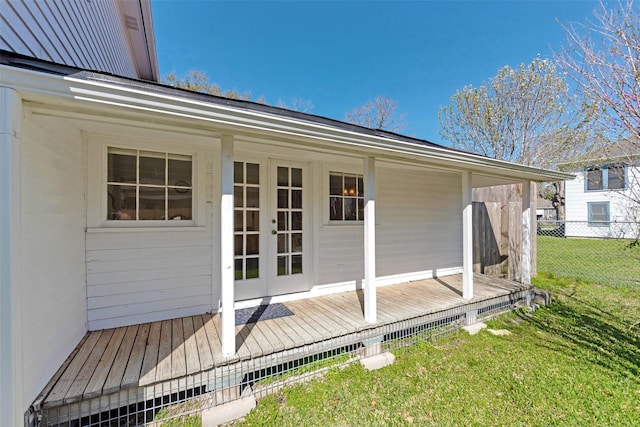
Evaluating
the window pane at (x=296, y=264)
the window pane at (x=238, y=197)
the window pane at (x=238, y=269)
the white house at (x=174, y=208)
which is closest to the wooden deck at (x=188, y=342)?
the white house at (x=174, y=208)

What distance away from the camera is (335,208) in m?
4.26

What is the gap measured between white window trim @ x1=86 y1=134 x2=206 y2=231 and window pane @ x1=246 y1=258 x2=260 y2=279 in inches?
30.4

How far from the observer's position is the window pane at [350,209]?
4.38 metres

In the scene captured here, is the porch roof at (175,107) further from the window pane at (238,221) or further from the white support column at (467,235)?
the window pane at (238,221)

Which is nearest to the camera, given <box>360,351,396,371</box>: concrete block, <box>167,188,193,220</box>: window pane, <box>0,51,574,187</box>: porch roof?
<box>0,51,574,187</box>: porch roof

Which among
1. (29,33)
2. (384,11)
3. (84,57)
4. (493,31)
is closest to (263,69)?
(384,11)

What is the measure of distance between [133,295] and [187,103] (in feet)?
7.25

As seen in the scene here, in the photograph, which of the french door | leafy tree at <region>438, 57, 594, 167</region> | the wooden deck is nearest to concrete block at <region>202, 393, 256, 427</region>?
the wooden deck

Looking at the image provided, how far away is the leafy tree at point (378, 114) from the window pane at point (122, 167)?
15.0m

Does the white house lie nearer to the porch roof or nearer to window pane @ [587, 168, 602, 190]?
the porch roof

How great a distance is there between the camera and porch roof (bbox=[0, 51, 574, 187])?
58.2 inches

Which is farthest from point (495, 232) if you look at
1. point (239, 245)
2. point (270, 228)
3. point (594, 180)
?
point (594, 180)

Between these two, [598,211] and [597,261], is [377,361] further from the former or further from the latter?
[598,211]

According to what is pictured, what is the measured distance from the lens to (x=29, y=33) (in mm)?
1920
